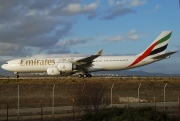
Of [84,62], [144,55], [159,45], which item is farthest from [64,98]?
[159,45]

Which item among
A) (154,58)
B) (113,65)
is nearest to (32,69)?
(113,65)

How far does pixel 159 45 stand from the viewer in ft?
172

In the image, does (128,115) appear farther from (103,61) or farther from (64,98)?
(103,61)

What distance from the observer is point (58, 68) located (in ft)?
160

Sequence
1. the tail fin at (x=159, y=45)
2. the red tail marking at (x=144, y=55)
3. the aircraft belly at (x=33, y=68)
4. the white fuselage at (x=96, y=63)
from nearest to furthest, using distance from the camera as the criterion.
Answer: the white fuselage at (x=96, y=63) < the red tail marking at (x=144, y=55) < the tail fin at (x=159, y=45) < the aircraft belly at (x=33, y=68)

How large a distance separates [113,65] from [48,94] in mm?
23998

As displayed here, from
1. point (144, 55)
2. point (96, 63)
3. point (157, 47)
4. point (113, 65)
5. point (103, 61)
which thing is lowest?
point (113, 65)

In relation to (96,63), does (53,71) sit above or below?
below

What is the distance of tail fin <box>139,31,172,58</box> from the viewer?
170 feet

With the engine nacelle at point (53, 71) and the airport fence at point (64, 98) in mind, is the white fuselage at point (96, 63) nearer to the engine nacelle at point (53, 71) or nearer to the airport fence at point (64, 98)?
the engine nacelle at point (53, 71)

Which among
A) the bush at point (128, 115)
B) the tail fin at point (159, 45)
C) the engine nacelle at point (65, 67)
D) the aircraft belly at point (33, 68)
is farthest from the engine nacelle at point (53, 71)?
the bush at point (128, 115)

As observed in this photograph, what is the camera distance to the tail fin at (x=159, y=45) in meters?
51.8

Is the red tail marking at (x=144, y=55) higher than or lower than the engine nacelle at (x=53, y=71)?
higher

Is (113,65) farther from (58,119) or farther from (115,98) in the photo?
(58,119)
